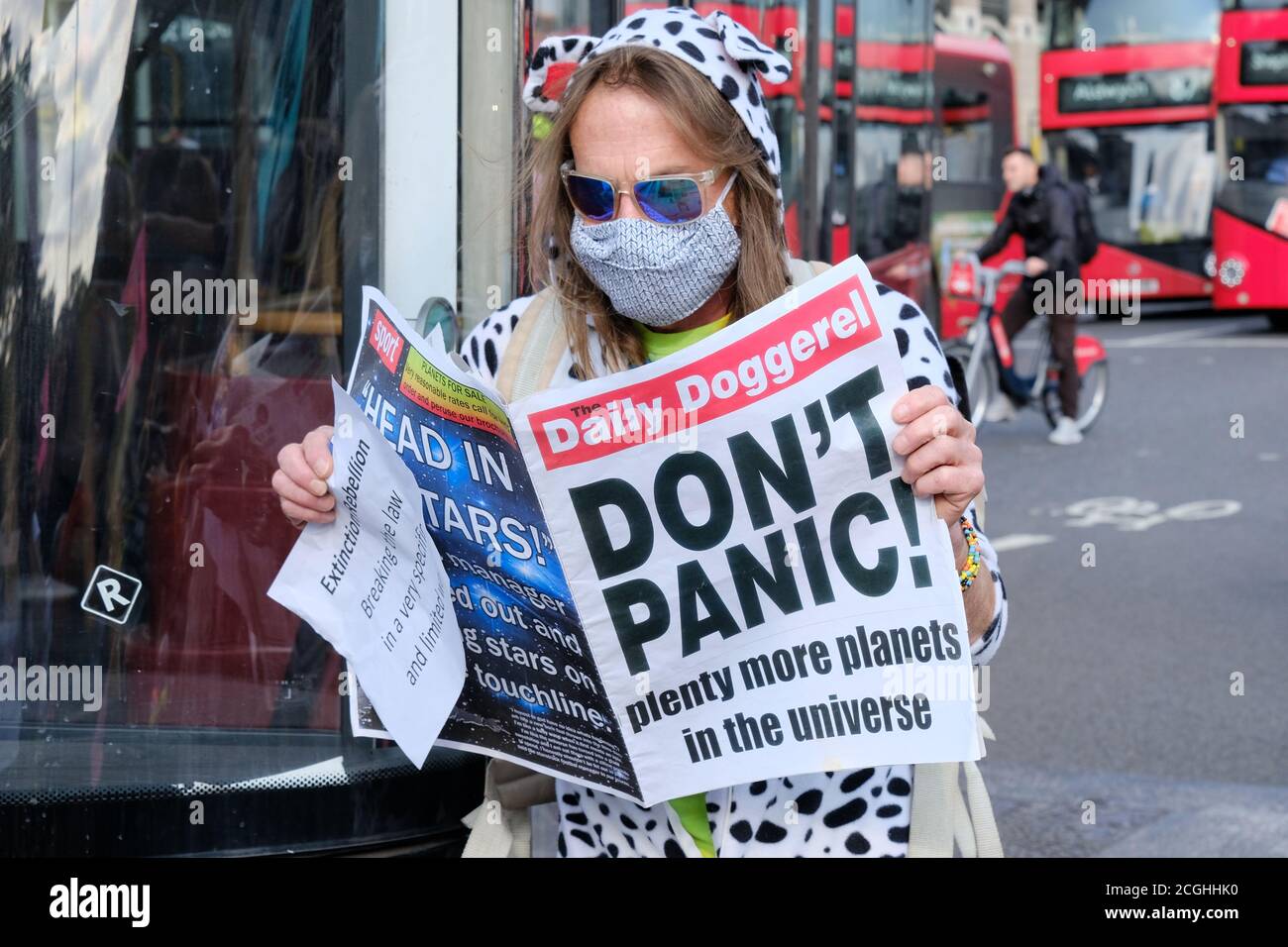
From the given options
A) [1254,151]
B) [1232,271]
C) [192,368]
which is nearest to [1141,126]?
[1254,151]

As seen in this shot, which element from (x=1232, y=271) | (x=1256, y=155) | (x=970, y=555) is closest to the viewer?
(x=970, y=555)

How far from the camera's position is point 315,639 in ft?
9.53

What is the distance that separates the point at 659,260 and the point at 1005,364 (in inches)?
404

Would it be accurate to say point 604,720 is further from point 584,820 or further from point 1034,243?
point 1034,243

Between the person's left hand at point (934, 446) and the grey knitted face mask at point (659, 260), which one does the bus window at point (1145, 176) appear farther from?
the person's left hand at point (934, 446)

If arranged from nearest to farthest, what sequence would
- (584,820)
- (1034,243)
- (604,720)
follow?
(604,720)
(584,820)
(1034,243)

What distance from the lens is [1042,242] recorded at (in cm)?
1116

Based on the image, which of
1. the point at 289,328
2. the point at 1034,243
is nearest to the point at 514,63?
the point at 289,328

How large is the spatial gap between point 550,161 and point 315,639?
123 cm

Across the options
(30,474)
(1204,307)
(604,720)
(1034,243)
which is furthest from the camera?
(1204,307)

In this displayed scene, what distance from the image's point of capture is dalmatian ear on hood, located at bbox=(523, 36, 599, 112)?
6.58 feet

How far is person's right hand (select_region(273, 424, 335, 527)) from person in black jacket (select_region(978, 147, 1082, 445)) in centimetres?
957

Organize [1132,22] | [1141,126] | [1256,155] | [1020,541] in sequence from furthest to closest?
[1141,126]
[1132,22]
[1256,155]
[1020,541]

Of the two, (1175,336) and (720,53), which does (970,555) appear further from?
(1175,336)
